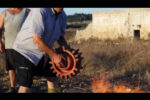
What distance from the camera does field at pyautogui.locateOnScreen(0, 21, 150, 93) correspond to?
6016 mm

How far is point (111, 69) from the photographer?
780 centimetres

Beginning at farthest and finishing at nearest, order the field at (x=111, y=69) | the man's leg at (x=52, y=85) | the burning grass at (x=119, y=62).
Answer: the burning grass at (x=119, y=62)
the field at (x=111, y=69)
the man's leg at (x=52, y=85)

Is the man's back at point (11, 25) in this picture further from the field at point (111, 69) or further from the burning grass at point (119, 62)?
the burning grass at point (119, 62)

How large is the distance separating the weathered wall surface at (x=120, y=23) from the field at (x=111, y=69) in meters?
11.5

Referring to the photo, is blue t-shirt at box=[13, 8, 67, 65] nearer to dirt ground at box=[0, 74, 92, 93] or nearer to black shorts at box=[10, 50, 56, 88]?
black shorts at box=[10, 50, 56, 88]

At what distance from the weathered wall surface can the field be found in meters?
11.5

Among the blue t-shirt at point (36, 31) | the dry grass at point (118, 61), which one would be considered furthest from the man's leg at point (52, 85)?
the dry grass at point (118, 61)

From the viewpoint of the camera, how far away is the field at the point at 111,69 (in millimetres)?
6016

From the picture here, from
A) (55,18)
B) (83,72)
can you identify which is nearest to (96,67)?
(83,72)

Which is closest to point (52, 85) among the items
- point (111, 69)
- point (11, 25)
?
point (11, 25)

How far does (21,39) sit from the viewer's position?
3.80 metres

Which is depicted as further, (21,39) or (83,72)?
(83,72)
